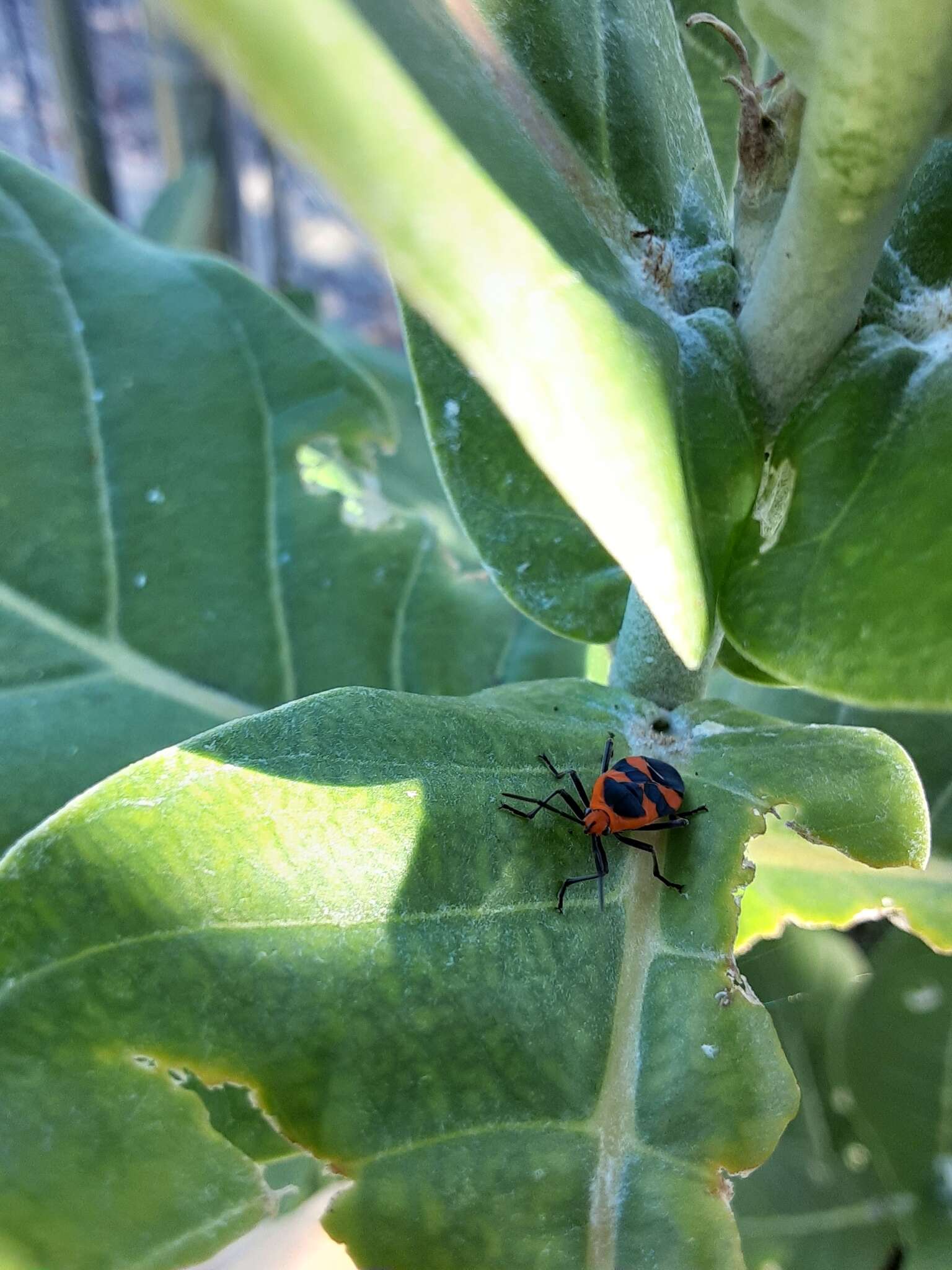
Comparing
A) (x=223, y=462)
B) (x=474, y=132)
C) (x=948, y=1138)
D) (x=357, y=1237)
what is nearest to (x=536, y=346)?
(x=474, y=132)

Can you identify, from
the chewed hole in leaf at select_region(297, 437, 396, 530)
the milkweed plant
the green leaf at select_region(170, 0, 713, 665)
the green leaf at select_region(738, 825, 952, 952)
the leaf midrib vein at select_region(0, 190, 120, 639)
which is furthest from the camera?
the chewed hole in leaf at select_region(297, 437, 396, 530)

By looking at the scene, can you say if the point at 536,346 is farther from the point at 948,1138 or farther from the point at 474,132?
the point at 948,1138

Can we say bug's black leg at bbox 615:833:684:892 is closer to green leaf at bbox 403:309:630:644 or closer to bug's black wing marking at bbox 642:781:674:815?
bug's black wing marking at bbox 642:781:674:815

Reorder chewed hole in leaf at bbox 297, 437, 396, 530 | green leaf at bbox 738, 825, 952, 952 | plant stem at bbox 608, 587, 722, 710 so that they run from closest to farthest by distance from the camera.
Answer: plant stem at bbox 608, 587, 722, 710, green leaf at bbox 738, 825, 952, 952, chewed hole in leaf at bbox 297, 437, 396, 530

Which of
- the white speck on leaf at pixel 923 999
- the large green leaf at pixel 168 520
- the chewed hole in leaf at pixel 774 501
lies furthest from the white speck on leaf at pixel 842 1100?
the chewed hole in leaf at pixel 774 501

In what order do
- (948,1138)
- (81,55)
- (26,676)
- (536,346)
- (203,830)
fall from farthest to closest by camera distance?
(81,55)
(948,1138)
(26,676)
(203,830)
(536,346)

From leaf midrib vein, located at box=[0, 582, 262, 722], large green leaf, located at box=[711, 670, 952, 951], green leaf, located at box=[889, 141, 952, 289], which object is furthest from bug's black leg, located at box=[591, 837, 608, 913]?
leaf midrib vein, located at box=[0, 582, 262, 722]
